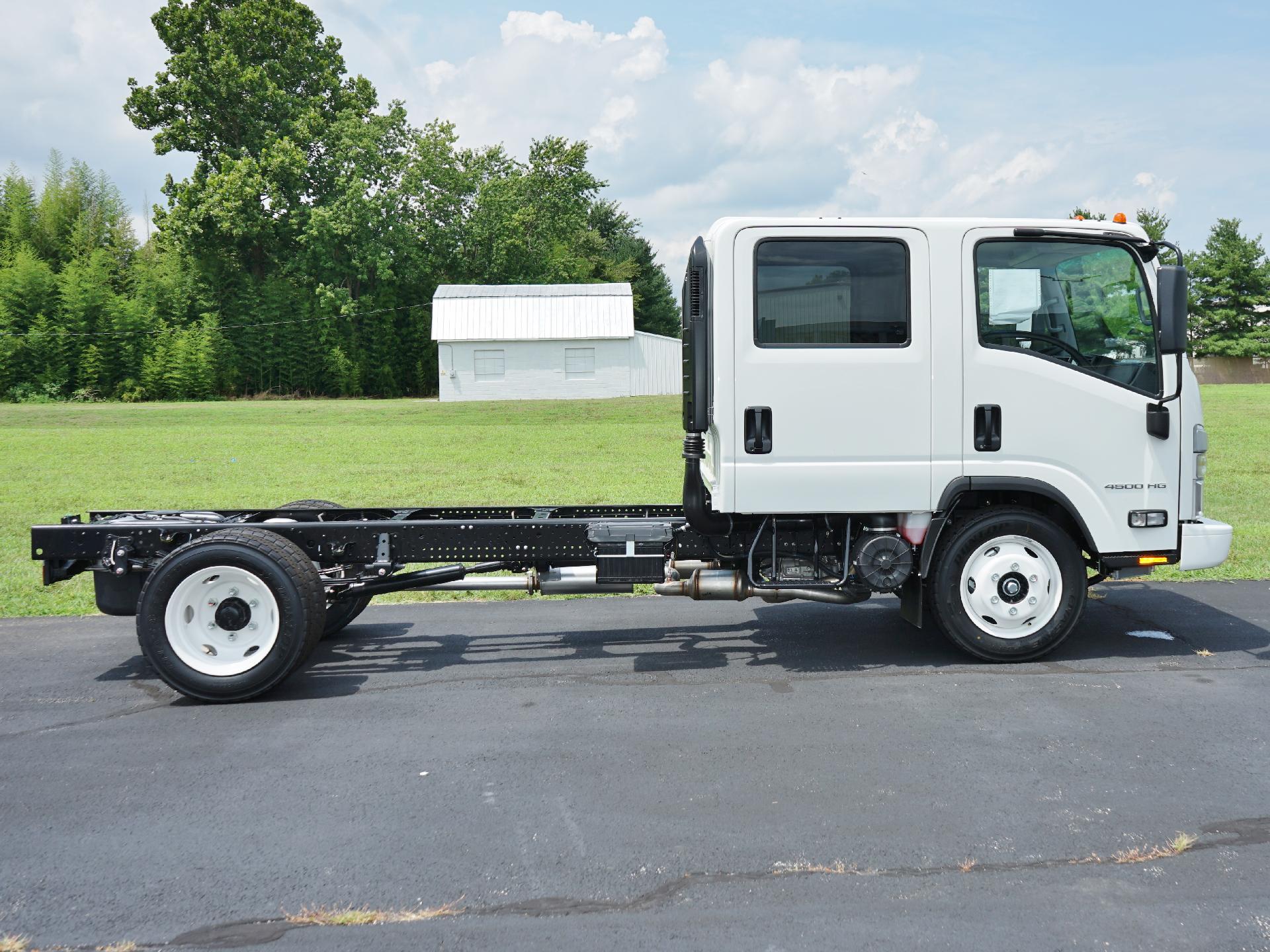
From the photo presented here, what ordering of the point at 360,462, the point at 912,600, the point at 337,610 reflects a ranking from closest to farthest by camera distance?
the point at 912,600 → the point at 337,610 → the point at 360,462

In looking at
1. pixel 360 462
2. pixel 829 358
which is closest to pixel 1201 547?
pixel 829 358

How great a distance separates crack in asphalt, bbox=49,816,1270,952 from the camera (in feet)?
11.5

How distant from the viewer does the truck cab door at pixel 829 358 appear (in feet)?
20.3

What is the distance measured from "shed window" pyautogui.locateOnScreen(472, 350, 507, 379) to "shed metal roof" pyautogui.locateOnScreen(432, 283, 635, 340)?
0.75m

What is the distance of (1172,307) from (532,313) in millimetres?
41916

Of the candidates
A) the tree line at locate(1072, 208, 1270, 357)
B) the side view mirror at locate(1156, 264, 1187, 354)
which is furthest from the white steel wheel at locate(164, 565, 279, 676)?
the tree line at locate(1072, 208, 1270, 357)

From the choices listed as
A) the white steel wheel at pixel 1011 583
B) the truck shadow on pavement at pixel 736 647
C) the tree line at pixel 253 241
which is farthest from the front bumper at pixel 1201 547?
the tree line at pixel 253 241

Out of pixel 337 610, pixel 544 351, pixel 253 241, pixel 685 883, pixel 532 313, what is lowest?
pixel 685 883

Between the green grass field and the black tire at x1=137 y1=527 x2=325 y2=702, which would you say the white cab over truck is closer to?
the black tire at x1=137 y1=527 x2=325 y2=702

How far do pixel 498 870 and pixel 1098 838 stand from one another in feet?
7.38

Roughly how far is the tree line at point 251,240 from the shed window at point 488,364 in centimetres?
892

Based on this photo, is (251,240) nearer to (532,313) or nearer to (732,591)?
(532,313)

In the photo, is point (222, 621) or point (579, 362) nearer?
point (222, 621)

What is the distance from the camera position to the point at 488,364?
46.8 metres
